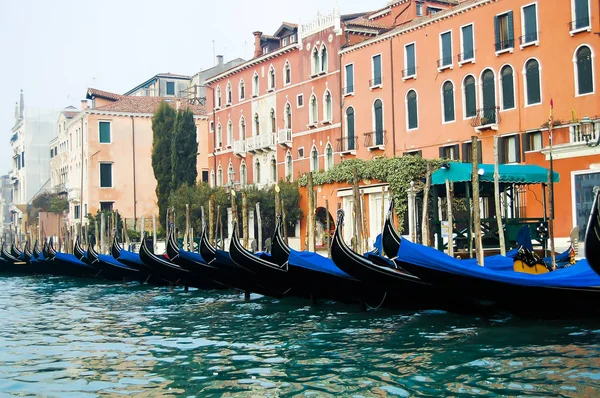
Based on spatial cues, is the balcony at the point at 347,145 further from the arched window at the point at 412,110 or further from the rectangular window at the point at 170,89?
the rectangular window at the point at 170,89

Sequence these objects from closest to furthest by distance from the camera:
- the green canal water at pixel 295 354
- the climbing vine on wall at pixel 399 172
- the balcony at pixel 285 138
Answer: the green canal water at pixel 295 354
the climbing vine on wall at pixel 399 172
the balcony at pixel 285 138

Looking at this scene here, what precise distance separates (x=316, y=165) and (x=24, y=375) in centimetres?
1687

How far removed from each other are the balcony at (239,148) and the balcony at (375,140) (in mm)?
6363

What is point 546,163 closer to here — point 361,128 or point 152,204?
point 361,128

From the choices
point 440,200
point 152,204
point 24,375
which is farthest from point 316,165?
point 24,375

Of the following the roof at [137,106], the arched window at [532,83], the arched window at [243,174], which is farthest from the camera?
the roof at [137,106]

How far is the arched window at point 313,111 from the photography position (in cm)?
2325

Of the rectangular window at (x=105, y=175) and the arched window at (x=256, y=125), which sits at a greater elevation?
the arched window at (x=256, y=125)

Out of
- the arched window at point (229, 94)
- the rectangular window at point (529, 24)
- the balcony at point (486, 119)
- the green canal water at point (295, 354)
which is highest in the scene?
the arched window at point (229, 94)

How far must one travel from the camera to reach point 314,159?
2338 centimetres

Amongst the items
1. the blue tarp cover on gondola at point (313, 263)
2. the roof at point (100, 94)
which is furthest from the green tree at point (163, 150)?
the blue tarp cover on gondola at point (313, 263)

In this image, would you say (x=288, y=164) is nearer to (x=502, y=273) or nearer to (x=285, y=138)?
(x=285, y=138)

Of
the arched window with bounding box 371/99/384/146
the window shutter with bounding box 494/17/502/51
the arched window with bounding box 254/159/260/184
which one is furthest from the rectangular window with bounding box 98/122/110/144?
the window shutter with bounding box 494/17/502/51

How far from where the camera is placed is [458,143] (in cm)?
1852
